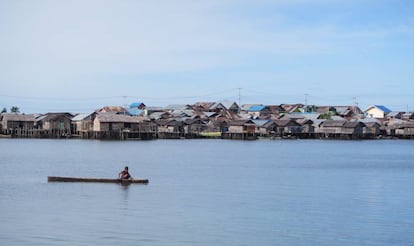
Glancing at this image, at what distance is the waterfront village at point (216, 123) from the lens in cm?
6850

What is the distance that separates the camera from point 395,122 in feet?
273

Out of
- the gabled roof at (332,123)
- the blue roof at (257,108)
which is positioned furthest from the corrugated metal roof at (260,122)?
the blue roof at (257,108)

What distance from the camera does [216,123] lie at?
7788 centimetres

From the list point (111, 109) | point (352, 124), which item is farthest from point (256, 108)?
point (111, 109)

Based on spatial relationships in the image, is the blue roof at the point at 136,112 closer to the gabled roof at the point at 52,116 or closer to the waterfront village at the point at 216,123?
the waterfront village at the point at 216,123

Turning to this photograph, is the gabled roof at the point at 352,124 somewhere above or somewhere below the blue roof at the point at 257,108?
below

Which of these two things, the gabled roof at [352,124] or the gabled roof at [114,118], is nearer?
the gabled roof at [114,118]

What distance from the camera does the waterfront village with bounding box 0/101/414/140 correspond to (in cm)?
6850

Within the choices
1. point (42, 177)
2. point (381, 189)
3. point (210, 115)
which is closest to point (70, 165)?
point (42, 177)

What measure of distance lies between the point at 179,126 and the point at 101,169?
139 feet

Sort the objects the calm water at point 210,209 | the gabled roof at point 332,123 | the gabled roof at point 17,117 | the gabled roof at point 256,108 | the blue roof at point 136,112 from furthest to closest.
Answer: the gabled roof at point 256,108, the blue roof at point 136,112, the gabled roof at point 332,123, the gabled roof at point 17,117, the calm water at point 210,209

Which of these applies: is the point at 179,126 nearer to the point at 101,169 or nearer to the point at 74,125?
the point at 74,125

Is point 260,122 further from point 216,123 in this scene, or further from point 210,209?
point 210,209

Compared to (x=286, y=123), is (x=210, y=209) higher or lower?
lower
